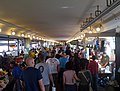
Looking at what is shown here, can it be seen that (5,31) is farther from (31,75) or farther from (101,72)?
(31,75)

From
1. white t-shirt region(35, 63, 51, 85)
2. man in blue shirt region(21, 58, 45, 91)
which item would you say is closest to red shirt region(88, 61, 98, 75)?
white t-shirt region(35, 63, 51, 85)

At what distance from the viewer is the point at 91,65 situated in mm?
7867

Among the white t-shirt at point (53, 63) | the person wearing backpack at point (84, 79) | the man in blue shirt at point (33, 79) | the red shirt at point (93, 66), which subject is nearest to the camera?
the man in blue shirt at point (33, 79)

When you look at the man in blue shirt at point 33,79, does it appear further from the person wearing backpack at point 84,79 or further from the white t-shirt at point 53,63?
the white t-shirt at point 53,63

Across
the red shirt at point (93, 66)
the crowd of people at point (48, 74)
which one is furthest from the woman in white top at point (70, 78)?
the red shirt at point (93, 66)

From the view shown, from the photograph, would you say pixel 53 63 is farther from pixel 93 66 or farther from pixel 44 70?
pixel 44 70

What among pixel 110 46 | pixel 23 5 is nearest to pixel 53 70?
pixel 23 5

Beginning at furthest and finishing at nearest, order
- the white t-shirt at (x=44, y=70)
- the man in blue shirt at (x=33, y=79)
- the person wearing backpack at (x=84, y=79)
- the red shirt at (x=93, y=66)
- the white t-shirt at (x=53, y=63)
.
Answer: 1. the white t-shirt at (x=53, y=63)
2. the red shirt at (x=93, y=66)
3. the person wearing backpack at (x=84, y=79)
4. the white t-shirt at (x=44, y=70)
5. the man in blue shirt at (x=33, y=79)

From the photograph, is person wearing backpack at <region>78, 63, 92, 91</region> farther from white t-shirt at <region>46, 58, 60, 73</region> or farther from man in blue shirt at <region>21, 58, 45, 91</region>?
white t-shirt at <region>46, 58, 60, 73</region>

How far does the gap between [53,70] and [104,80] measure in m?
2.63

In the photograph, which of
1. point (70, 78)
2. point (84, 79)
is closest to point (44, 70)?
point (70, 78)

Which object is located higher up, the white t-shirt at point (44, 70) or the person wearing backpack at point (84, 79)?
the white t-shirt at point (44, 70)

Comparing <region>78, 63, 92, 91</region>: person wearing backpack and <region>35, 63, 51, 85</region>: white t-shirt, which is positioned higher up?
<region>35, 63, 51, 85</region>: white t-shirt

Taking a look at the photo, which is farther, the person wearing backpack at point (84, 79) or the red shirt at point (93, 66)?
the red shirt at point (93, 66)
